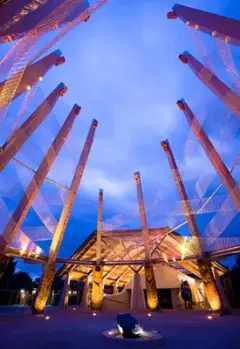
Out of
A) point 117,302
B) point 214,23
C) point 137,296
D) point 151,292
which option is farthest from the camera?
point 117,302

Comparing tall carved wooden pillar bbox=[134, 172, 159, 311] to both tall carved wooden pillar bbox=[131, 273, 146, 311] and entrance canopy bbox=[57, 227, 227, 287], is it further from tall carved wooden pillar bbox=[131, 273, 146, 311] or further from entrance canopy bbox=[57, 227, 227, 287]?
tall carved wooden pillar bbox=[131, 273, 146, 311]

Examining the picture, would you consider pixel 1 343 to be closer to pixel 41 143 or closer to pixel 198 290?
pixel 41 143

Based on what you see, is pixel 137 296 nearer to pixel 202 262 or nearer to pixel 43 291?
pixel 202 262

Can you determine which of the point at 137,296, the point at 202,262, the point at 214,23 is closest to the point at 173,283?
the point at 137,296

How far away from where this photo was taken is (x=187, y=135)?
34.8ft

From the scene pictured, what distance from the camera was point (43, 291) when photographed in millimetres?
12773

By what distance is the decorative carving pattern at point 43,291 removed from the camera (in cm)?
1238

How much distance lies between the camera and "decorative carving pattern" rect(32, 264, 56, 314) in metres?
12.4

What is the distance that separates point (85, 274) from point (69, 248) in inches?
3188

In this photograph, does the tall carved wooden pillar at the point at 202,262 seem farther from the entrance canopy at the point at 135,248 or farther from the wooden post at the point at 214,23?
the wooden post at the point at 214,23

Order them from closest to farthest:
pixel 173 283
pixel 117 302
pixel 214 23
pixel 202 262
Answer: pixel 214 23 < pixel 202 262 < pixel 173 283 < pixel 117 302

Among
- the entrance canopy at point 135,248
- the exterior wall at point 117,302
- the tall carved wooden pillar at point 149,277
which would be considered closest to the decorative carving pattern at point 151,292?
the tall carved wooden pillar at point 149,277

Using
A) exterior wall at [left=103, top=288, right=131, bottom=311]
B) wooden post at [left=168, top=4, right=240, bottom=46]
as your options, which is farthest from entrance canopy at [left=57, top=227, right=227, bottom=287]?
wooden post at [left=168, top=4, right=240, bottom=46]

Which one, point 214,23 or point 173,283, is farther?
point 173,283
